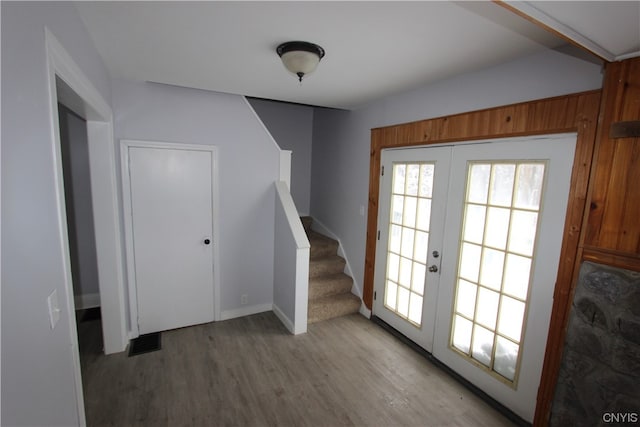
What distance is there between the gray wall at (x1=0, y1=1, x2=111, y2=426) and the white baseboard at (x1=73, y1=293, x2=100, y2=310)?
2873 millimetres

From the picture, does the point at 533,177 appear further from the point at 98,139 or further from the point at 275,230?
the point at 98,139

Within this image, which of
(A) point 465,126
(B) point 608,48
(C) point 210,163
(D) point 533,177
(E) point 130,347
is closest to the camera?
(B) point 608,48

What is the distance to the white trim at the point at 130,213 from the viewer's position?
2.71 metres

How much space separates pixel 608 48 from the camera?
136 centimetres

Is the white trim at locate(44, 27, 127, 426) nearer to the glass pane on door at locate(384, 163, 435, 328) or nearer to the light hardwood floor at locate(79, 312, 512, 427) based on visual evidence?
the light hardwood floor at locate(79, 312, 512, 427)

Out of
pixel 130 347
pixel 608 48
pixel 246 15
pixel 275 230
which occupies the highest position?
pixel 246 15

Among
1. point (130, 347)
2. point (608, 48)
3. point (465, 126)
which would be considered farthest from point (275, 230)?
point (608, 48)

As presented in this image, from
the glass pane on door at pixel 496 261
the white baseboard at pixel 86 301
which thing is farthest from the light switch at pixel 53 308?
the white baseboard at pixel 86 301

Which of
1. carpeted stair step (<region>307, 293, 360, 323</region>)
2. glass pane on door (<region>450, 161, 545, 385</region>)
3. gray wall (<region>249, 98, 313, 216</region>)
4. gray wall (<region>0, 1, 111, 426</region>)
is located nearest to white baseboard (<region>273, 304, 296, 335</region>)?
carpeted stair step (<region>307, 293, 360, 323</region>)

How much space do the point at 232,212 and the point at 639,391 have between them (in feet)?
10.4

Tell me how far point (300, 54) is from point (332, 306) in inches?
104

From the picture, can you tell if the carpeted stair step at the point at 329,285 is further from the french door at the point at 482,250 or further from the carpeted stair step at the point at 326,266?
the french door at the point at 482,250

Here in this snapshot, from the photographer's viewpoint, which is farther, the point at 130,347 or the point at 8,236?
the point at 130,347

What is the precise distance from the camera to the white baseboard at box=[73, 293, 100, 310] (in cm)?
353
